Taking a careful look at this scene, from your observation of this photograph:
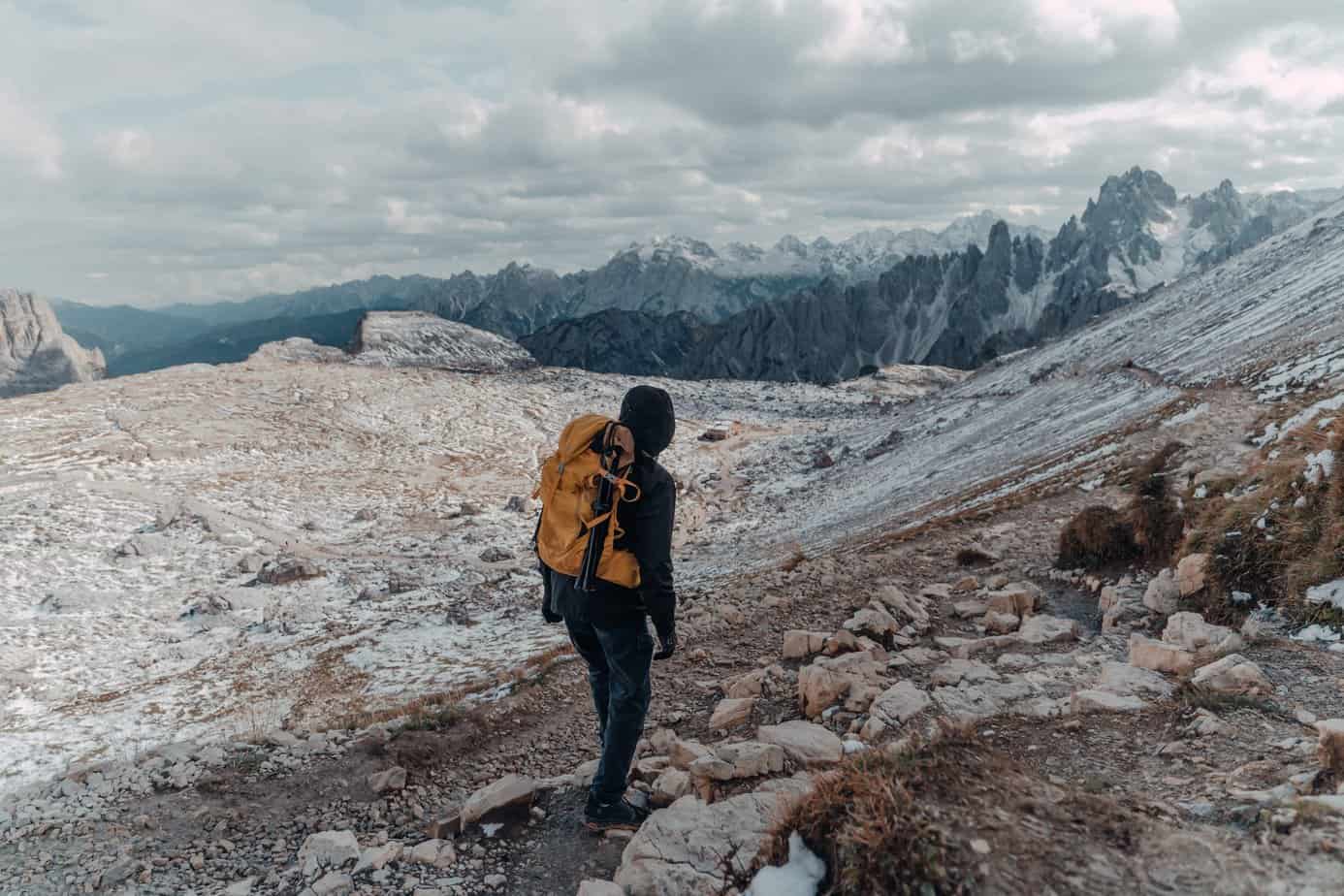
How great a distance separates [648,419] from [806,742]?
12.0 ft

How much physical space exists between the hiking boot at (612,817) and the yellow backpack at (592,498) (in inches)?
83.6

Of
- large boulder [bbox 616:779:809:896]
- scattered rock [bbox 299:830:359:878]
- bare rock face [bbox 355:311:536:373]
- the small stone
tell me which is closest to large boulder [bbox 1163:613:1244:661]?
large boulder [bbox 616:779:809:896]

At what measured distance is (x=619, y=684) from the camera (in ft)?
20.9

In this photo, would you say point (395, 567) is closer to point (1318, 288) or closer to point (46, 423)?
point (46, 423)

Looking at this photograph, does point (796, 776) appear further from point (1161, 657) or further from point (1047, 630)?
point (1047, 630)

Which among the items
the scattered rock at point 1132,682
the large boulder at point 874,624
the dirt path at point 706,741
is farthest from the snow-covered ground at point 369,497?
the scattered rock at point 1132,682

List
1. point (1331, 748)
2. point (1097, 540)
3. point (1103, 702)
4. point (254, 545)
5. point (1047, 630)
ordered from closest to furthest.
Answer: point (1331, 748) < point (1103, 702) < point (1047, 630) < point (1097, 540) < point (254, 545)

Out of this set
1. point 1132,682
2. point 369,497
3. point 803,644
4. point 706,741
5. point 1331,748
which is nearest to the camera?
point 1331,748

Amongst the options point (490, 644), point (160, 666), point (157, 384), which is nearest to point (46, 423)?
point (157, 384)

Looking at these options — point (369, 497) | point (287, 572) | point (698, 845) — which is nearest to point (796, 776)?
point (698, 845)

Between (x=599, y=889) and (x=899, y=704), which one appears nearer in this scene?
(x=599, y=889)

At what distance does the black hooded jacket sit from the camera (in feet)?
19.0

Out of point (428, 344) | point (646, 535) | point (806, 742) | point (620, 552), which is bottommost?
point (806, 742)

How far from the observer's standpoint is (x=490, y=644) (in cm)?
1698
